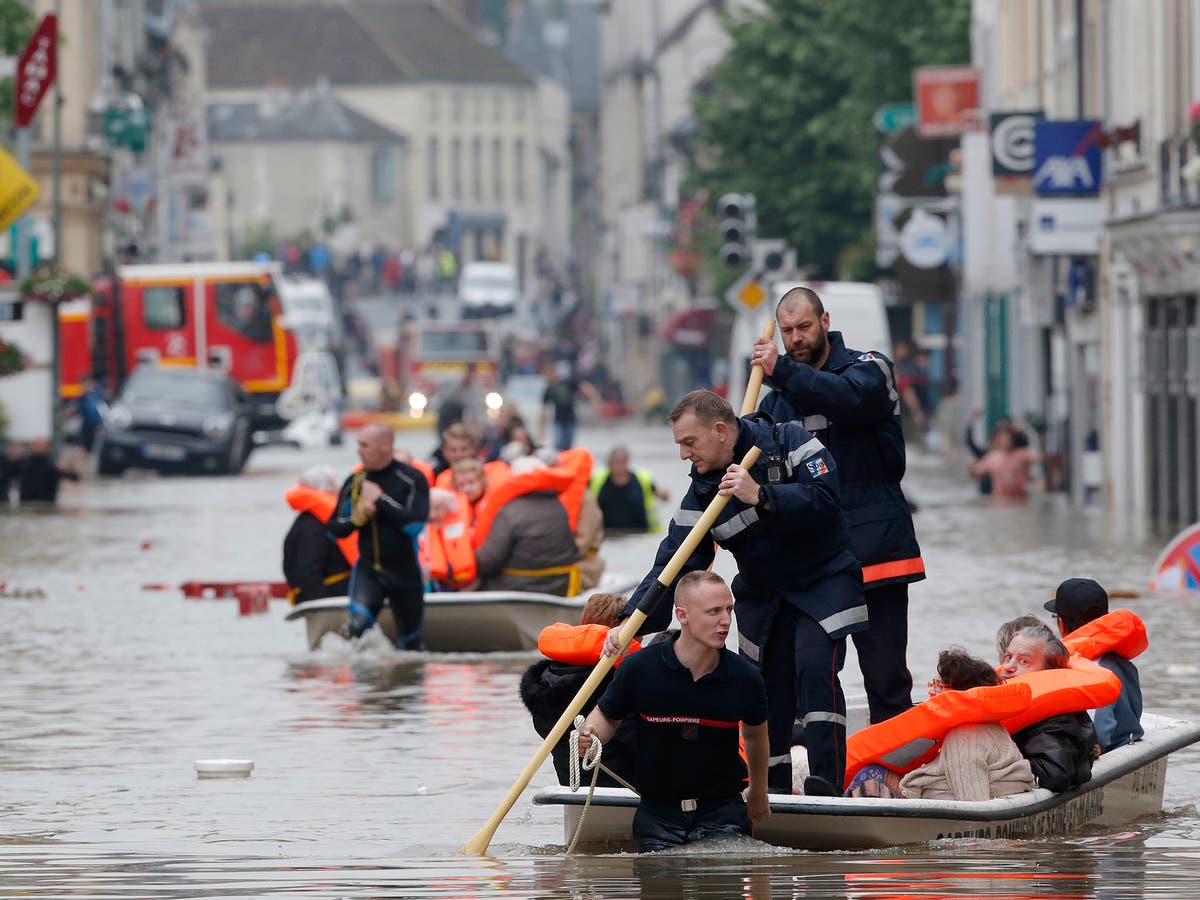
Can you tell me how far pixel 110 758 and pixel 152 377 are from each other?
124ft

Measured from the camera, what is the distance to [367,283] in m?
149

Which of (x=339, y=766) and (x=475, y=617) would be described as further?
(x=475, y=617)

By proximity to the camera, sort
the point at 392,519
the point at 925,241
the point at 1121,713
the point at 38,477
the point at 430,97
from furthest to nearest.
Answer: the point at 430,97 → the point at 925,241 → the point at 38,477 → the point at 392,519 → the point at 1121,713

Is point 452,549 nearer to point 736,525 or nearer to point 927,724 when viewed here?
point 927,724

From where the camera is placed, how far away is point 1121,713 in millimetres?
11766

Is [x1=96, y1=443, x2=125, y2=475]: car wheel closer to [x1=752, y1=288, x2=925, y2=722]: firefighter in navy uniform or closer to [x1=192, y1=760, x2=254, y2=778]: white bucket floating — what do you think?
[x1=192, y1=760, x2=254, y2=778]: white bucket floating

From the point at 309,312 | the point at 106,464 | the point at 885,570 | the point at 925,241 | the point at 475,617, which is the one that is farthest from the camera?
the point at 309,312

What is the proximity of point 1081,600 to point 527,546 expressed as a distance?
7.50m

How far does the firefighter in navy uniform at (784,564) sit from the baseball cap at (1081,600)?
1624 millimetres

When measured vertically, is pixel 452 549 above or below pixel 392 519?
below

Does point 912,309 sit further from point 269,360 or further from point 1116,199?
point 1116,199

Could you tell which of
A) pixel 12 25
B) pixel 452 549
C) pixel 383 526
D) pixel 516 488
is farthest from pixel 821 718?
pixel 12 25

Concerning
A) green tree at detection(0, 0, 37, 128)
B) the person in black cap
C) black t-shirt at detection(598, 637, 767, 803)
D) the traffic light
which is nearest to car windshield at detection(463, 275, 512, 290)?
green tree at detection(0, 0, 37, 128)

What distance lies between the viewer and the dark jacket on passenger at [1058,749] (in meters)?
10.8
